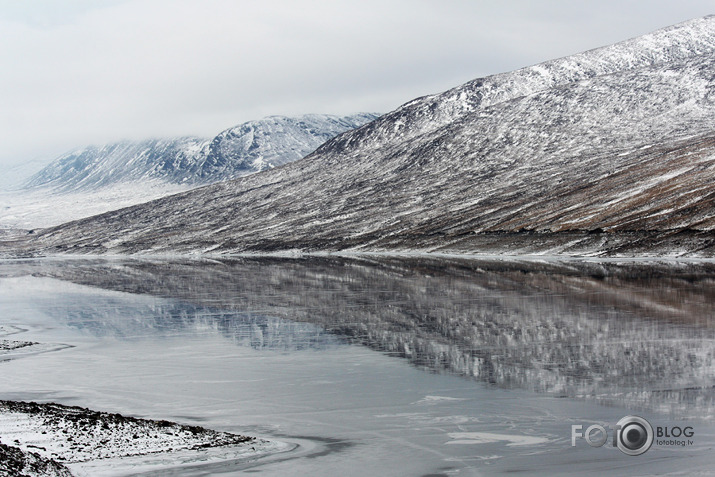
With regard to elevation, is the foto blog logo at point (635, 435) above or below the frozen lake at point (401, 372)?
below

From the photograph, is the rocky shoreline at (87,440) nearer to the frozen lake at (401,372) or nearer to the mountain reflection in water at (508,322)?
the frozen lake at (401,372)

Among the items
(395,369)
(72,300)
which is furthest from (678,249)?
(395,369)

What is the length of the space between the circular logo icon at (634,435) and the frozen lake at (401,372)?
1.62 ft

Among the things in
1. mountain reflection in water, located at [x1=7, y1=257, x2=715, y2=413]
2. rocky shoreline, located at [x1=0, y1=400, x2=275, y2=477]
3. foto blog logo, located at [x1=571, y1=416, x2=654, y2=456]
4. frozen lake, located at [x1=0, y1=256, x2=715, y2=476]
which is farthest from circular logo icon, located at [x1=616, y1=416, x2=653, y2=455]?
rocky shoreline, located at [x1=0, y1=400, x2=275, y2=477]

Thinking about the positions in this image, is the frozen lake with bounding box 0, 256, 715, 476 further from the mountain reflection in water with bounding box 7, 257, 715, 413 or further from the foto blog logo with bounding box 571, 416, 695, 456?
the foto blog logo with bounding box 571, 416, 695, 456

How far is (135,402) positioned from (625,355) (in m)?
18.5

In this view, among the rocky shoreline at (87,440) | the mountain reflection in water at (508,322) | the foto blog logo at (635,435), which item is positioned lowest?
the foto blog logo at (635,435)

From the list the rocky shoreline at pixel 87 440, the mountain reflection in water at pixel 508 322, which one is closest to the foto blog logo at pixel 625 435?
the mountain reflection in water at pixel 508 322

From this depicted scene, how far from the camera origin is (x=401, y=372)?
27344 millimetres

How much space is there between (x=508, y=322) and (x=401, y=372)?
1398 centimetres

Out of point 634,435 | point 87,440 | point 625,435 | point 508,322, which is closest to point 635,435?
point 634,435

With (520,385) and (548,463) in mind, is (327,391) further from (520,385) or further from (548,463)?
(548,463)

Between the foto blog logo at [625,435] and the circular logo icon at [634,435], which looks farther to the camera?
the foto blog logo at [625,435]

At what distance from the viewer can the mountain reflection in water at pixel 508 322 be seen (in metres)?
25.6
